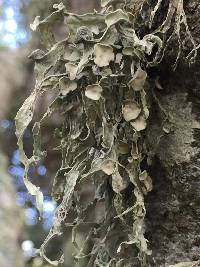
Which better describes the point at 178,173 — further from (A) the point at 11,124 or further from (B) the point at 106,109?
(A) the point at 11,124

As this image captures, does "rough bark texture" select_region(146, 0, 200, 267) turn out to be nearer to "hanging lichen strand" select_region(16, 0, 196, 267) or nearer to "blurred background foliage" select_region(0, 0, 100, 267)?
"hanging lichen strand" select_region(16, 0, 196, 267)

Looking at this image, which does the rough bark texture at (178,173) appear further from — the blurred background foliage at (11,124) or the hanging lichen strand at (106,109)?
the blurred background foliage at (11,124)

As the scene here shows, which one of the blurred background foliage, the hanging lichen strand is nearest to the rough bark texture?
the hanging lichen strand

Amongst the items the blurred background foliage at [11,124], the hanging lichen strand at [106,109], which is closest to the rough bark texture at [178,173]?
the hanging lichen strand at [106,109]

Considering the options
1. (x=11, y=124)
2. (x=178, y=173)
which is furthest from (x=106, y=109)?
(x=11, y=124)

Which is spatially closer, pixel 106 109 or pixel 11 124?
pixel 106 109

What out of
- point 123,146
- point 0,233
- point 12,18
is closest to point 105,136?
point 123,146
